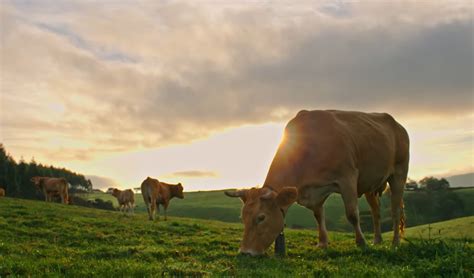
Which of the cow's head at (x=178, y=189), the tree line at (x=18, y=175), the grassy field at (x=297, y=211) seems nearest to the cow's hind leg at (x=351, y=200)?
the cow's head at (x=178, y=189)

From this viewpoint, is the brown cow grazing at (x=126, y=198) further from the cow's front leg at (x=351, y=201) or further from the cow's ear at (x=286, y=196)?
the cow's ear at (x=286, y=196)

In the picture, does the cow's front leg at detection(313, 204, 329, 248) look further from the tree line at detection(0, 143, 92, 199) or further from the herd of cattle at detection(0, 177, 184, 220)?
the tree line at detection(0, 143, 92, 199)

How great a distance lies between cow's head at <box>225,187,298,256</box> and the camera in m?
9.50

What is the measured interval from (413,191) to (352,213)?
93446 mm

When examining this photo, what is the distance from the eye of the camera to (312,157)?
1155 cm

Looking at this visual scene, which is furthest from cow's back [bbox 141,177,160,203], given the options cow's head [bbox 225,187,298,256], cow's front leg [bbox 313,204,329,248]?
cow's head [bbox 225,187,298,256]

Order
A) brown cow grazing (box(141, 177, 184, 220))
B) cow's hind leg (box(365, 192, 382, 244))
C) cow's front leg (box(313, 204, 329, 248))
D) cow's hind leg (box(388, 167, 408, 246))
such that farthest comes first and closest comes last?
brown cow grazing (box(141, 177, 184, 220)), cow's hind leg (box(365, 192, 382, 244)), cow's hind leg (box(388, 167, 408, 246)), cow's front leg (box(313, 204, 329, 248))

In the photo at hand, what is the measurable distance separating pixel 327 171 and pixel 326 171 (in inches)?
1.3

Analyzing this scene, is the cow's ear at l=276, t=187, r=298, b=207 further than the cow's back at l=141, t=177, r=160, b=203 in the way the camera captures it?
No

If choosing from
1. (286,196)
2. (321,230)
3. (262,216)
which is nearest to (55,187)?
(321,230)

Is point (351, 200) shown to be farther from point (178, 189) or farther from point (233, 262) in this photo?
point (178, 189)

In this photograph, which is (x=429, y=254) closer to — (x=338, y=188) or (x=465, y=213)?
(x=338, y=188)

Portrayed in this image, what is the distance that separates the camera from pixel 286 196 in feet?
32.1

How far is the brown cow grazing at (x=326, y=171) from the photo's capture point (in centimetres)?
977
